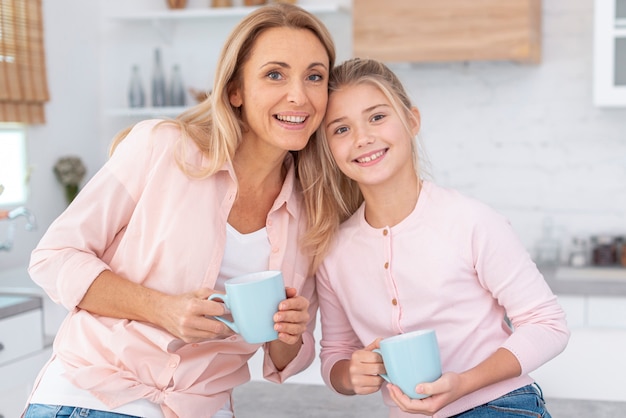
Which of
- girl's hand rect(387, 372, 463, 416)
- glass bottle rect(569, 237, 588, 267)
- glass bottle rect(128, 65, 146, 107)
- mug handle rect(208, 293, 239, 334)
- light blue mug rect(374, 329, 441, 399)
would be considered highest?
glass bottle rect(128, 65, 146, 107)

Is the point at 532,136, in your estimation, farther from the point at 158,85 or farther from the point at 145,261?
the point at 145,261

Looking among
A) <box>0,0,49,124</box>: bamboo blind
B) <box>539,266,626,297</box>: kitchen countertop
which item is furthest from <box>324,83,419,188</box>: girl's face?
<box>0,0,49,124</box>: bamboo blind

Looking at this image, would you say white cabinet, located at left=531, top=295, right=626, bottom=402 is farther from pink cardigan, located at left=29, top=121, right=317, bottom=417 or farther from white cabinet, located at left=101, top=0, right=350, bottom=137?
white cabinet, located at left=101, top=0, right=350, bottom=137

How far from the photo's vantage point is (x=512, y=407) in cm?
143

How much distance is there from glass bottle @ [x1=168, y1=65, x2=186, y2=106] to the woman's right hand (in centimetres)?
281

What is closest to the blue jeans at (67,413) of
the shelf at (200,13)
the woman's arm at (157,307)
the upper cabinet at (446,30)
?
the woman's arm at (157,307)

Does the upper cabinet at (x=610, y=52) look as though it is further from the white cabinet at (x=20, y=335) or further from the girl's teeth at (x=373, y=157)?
the white cabinet at (x=20, y=335)

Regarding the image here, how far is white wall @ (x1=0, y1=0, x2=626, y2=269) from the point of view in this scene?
352 cm

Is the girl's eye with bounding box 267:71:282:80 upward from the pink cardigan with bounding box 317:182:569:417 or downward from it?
upward

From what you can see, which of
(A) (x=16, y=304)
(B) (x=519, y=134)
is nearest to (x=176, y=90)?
(A) (x=16, y=304)

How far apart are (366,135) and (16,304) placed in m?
1.77

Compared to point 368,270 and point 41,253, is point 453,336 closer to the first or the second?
point 368,270

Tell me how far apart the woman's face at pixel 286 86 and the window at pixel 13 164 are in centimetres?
244

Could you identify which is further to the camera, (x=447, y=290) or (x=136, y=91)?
(x=136, y=91)
